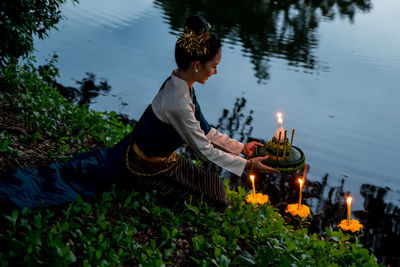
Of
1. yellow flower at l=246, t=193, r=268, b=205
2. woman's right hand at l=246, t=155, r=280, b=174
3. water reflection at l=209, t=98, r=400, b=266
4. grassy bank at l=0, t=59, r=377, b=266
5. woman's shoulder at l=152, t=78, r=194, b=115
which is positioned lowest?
water reflection at l=209, t=98, r=400, b=266

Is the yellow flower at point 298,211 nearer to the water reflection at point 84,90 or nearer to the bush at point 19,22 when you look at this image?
the bush at point 19,22

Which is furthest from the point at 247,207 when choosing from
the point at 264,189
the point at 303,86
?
the point at 303,86

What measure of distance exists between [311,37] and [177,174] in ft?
32.5

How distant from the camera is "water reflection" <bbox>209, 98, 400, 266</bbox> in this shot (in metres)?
4.62

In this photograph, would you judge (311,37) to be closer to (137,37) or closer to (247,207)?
(137,37)

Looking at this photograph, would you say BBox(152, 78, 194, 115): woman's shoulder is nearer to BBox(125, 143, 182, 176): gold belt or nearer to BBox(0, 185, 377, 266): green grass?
BBox(125, 143, 182, 176): gold belt

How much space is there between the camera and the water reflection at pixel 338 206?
462cm

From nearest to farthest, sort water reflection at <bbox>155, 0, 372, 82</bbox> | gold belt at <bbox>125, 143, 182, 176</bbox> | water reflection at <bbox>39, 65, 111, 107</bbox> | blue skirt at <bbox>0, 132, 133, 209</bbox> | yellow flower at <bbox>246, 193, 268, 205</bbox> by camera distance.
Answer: blue skirt at <bbox>0, 132, 133, 209</bbox>, gold belt at <bbox>125, 143, 182, 176</bbox>, yellow flower at <bbox>246, 193, 268, 205</bbox>, water reflection at <bbox>39, 65, 111, 107</bbox>, water reflection at <bbox>155, 0, 372, 82</bbox>

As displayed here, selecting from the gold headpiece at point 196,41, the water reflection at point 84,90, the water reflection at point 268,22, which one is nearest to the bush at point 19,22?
the water reflection at point 84,90

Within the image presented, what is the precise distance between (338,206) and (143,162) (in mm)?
2992

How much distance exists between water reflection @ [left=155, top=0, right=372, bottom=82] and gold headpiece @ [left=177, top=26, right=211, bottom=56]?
5862 millimetres

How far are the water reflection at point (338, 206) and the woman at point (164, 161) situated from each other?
1584mm

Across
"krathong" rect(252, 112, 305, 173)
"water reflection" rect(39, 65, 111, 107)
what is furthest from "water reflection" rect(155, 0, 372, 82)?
"krathong" rect(252, 112, 305, 173)

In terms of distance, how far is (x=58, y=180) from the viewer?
10.5ft
